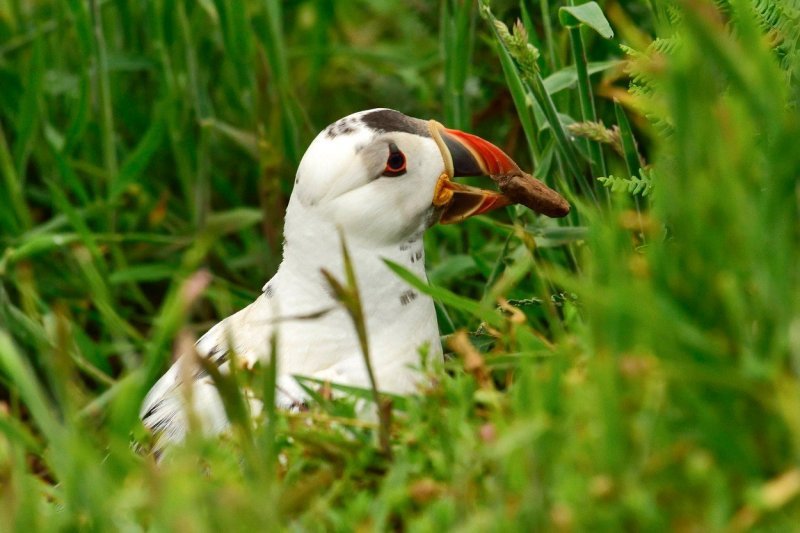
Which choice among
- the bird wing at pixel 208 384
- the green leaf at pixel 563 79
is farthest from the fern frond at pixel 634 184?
the bird wing at pixel 208 384

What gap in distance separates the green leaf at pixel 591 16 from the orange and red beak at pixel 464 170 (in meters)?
0.34

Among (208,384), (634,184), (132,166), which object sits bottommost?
(208,384)

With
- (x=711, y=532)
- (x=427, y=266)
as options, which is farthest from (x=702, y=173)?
(x=427, y=266)

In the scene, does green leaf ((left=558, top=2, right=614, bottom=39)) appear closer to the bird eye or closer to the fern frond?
the fern frond

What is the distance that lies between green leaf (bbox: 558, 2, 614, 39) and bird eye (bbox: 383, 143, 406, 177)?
1.62 ft

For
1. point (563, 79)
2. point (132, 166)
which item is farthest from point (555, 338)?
point (132, 166)

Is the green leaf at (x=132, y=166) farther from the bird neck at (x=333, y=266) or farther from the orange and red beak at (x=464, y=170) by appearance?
the orange and red beak at (x=464, y=170)

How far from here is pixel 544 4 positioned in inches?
128

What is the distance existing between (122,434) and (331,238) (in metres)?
0.96

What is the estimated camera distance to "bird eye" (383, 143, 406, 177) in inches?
109

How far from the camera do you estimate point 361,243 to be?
110 inches

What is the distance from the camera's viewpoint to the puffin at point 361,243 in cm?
275

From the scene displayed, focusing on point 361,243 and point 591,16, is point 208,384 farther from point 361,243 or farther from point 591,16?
point 591,16

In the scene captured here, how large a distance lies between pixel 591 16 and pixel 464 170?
0.44 m
